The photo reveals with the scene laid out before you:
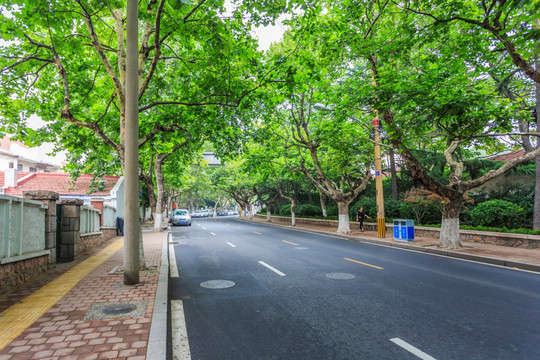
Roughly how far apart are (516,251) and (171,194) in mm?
41008

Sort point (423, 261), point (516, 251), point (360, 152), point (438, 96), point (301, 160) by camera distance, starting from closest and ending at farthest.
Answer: point (438, 96)
point (423, 261)
point (516, 251)
point (360, 152)
point (301, 160)

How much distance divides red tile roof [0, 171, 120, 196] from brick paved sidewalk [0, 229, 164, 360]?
19.5 meters

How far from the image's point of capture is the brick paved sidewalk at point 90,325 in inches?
142

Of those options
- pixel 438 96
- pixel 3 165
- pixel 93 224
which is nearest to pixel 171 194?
pixel 3 165

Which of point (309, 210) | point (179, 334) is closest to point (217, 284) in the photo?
point (179, 334)

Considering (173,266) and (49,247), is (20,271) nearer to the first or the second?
(49,247)

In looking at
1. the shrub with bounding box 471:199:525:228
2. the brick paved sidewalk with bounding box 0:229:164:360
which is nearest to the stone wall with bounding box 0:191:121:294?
the brick paved sidewalk with bounding box 0:229:164:360

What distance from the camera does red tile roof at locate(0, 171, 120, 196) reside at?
78.2ft

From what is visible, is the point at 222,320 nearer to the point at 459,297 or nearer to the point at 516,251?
the point at 459,297

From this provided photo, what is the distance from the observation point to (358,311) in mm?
5250

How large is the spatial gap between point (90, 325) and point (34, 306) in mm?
1668

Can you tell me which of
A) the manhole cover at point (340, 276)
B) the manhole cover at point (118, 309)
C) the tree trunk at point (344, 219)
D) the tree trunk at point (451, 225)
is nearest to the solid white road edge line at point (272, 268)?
the manhole cover at point (340, 276)

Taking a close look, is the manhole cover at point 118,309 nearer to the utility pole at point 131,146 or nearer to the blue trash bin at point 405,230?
the utility pole at point 131,146

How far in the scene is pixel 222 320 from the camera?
487 centimetres
